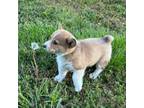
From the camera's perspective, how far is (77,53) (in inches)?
95.3

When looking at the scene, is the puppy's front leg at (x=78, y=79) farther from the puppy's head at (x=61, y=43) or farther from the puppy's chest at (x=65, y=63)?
the puppy's head at (x=61, y=43)

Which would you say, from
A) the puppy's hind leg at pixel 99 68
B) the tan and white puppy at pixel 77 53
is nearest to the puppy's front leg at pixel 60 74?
the tan and white puppy at pixel 77 53

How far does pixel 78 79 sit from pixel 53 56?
218mm

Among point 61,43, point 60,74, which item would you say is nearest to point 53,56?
point 60,74

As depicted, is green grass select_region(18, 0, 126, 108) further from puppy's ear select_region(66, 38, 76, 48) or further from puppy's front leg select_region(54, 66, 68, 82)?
puppy's ear select_region(66, 38, 76, 48)

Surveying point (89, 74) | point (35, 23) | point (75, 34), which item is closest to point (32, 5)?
point (35, 23)

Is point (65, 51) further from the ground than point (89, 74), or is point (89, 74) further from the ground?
point (65, 51)

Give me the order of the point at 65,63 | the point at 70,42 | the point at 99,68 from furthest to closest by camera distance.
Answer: the point at 99,68, the point at 65,63, the point at 70,42

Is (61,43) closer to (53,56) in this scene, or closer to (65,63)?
(65,63)

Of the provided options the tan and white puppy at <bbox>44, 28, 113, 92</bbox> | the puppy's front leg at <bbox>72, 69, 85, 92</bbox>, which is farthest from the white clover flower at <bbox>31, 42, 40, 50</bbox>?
the puppy's front leg at <bbox>72, 69, 85, 92</bbox>

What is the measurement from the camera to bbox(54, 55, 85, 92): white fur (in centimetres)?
246
